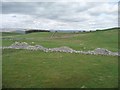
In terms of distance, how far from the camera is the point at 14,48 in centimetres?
4044

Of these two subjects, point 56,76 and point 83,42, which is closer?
point 56,76

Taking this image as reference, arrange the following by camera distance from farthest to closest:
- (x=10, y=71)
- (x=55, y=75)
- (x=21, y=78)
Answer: (x=10, y=71), (x=55, y=75), (x=21, y=78)

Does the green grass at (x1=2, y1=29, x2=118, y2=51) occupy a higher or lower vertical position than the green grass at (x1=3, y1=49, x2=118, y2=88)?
higher

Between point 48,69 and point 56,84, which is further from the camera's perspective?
point 48,69

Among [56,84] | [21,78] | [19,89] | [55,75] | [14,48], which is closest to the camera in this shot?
[19,89]

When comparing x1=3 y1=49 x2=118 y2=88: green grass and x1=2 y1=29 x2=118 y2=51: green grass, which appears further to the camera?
x1=2 y1=29 x2=118 y2=51: green grass

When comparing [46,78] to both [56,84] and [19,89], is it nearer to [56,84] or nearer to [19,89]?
[56,84]

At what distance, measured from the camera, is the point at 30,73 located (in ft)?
70.5

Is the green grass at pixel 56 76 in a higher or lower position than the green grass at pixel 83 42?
lower

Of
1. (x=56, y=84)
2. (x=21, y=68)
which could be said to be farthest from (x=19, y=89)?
(x=21, y=68)

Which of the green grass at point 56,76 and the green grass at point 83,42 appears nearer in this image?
the green grass at point 56,76

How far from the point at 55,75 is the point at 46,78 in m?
1.35

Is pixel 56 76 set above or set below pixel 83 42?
below

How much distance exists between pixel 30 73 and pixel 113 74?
7605 mm
